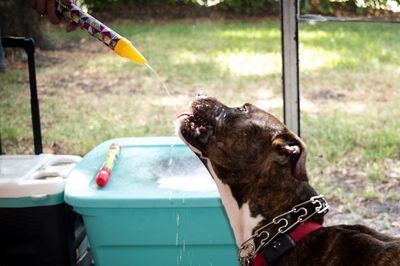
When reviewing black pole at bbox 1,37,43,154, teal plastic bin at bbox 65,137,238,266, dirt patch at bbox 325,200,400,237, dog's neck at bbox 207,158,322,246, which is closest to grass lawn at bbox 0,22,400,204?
dirt patch at bbox 325,200,400,237

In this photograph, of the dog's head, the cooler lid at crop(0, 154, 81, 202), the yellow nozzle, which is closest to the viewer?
the dog's head

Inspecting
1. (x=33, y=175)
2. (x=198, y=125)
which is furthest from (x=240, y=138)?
(x=33, y=175)

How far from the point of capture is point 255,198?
229 centimetres

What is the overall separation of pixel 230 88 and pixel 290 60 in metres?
3.11

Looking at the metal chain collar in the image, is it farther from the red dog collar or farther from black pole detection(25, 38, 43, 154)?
black pole detection(25, 38, 43, 154)

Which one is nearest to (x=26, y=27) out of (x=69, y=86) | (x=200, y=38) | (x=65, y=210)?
(x=69, y=86)

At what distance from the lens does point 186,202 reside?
265cm

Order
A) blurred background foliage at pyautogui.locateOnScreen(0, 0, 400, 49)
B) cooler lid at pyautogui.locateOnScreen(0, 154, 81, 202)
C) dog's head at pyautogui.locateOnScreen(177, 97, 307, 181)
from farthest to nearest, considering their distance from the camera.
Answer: blurred background foliage at pyautogui.locateOnScreen(0, 0, 400, 49), cooler lid at pyautogui.locateOnScreen(0, 154, 81, 202), dog's head at pyautogui.locateOnScreen(177, 97, 307, 181)

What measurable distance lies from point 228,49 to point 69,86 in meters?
1.80

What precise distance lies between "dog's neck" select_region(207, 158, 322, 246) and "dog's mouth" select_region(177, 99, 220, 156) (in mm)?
88

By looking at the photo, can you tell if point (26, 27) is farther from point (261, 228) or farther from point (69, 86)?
point (261, 228)

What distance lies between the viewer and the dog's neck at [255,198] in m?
2.23

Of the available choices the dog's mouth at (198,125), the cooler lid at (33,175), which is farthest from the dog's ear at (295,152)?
the cooler lid at (33,175)

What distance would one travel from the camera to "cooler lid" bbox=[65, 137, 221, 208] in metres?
2.65
